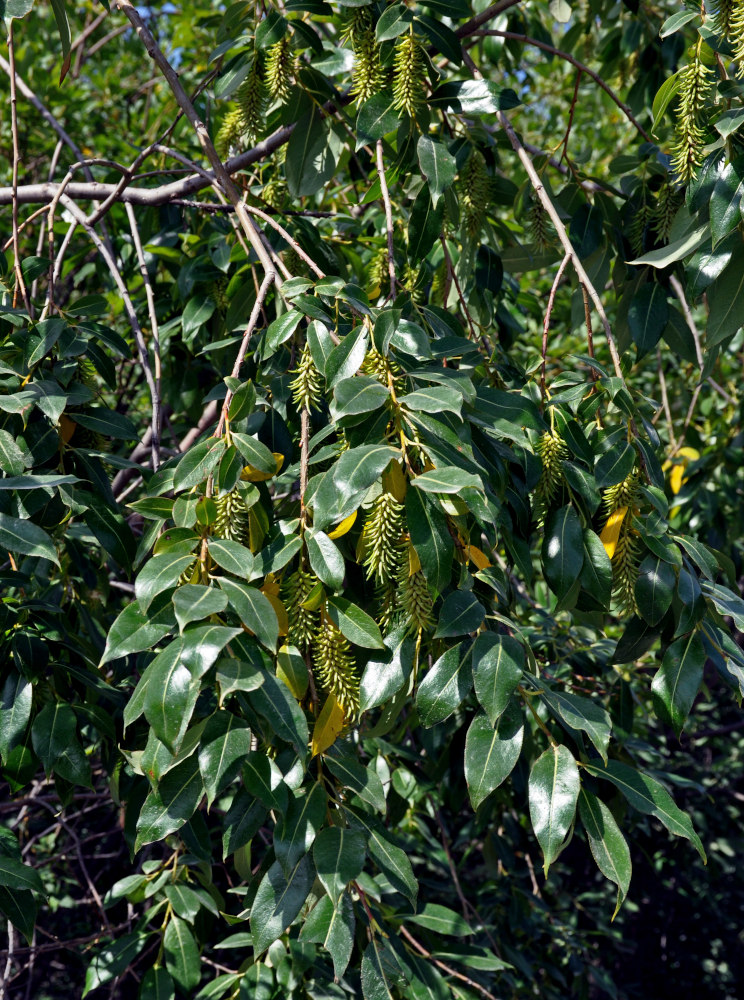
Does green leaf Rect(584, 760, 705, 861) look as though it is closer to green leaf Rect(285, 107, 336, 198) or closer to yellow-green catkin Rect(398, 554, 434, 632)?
yellow-green catkin Rect(398, 554, 434, 632)

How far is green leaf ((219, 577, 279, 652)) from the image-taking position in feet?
2.67

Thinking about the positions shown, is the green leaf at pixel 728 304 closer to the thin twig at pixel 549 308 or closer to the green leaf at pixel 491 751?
the thin twig at pixel 549 308

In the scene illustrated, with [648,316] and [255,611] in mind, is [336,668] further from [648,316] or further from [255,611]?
[648,316]

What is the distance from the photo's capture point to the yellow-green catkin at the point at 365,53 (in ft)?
4.10

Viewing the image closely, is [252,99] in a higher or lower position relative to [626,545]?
higher

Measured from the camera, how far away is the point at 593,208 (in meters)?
1.61

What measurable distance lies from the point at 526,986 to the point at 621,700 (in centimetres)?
91

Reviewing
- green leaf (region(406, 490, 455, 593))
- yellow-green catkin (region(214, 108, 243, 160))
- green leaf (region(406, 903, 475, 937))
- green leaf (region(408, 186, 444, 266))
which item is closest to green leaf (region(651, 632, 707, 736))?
green leaf (region(406, 490, 455, 593))

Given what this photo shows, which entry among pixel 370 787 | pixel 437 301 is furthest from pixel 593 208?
pixel 370 787

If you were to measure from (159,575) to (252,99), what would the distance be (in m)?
0.88

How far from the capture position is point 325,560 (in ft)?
2.93

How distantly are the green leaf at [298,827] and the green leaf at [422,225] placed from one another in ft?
2.61

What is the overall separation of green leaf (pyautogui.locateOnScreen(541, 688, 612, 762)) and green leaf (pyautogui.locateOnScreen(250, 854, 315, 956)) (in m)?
0.30

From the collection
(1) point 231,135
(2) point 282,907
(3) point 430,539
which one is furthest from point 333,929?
(1) point 231,135
